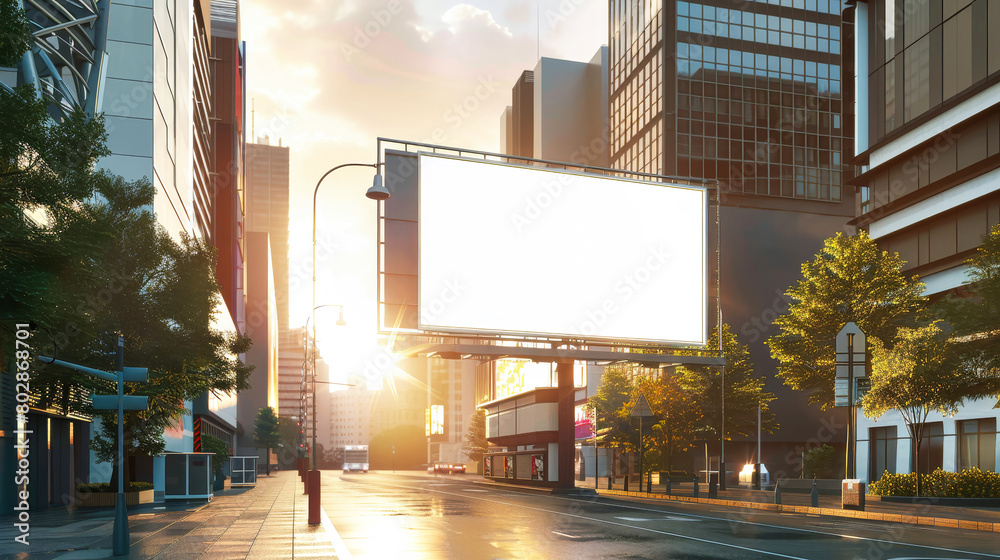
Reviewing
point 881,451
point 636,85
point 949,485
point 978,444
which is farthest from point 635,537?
point 636,85

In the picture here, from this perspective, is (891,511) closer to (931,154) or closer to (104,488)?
(931,154)

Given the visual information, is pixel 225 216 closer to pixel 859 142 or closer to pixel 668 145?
pixel 668 145

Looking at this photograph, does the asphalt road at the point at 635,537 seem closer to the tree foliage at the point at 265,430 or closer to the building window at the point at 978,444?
the building window at the point at 978,444

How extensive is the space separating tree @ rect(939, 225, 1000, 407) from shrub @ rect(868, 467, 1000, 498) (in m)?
3.65

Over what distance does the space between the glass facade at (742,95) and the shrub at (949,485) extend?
46037 mm

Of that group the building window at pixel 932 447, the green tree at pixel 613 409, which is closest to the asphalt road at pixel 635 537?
the building window at pixel 932 447

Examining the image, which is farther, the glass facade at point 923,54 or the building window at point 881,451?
the building window at point 881,451

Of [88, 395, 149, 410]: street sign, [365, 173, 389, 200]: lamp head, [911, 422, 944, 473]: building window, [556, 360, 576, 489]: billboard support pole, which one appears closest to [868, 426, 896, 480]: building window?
[911, 422, 944, 473]: building window

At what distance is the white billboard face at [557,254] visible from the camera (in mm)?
42969

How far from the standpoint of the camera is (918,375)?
33594 mm

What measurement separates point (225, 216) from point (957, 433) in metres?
88.8

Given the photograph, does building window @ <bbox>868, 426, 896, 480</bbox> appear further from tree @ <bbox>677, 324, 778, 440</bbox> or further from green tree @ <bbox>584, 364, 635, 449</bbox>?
green tree @ <bbox>584, 364, 635, 449</bbox>

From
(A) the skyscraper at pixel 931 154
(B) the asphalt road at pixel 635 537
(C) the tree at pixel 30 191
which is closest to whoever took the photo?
(C) the tree at pixel 30 191

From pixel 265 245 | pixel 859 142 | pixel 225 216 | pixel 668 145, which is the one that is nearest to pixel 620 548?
pixel 859 142
